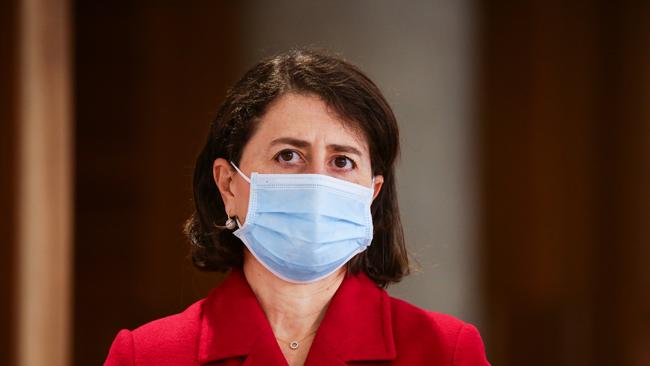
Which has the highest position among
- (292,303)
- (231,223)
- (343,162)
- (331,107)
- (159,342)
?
(331,107)

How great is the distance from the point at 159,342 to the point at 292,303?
31 cm

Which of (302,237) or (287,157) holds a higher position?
(287,157)

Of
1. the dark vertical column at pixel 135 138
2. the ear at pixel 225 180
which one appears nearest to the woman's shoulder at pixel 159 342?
the ear at pixel 225 180

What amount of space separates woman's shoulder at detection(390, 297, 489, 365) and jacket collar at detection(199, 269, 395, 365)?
3 centimetres

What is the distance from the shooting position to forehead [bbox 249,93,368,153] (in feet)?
7.02

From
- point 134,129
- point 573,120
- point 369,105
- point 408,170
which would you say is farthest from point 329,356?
point 573,120

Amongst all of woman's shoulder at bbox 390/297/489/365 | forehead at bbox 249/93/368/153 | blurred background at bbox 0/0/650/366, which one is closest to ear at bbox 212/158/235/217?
forehead at bbox 249/93/368/153

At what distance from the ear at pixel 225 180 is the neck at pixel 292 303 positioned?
5.9 inches

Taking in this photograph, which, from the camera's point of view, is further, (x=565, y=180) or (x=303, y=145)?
(x=565, y=180)

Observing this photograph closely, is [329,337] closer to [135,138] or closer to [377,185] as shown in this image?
[377,185]

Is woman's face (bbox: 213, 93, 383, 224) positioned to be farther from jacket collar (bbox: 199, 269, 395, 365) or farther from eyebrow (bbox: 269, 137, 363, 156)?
jacket collar (bbox: 199, 269, 395, 365)

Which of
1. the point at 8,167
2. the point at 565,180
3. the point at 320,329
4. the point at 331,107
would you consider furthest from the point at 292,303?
the point at 565,180

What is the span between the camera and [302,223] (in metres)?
2.20

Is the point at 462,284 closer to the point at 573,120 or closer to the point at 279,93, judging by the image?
the point at 573,120
